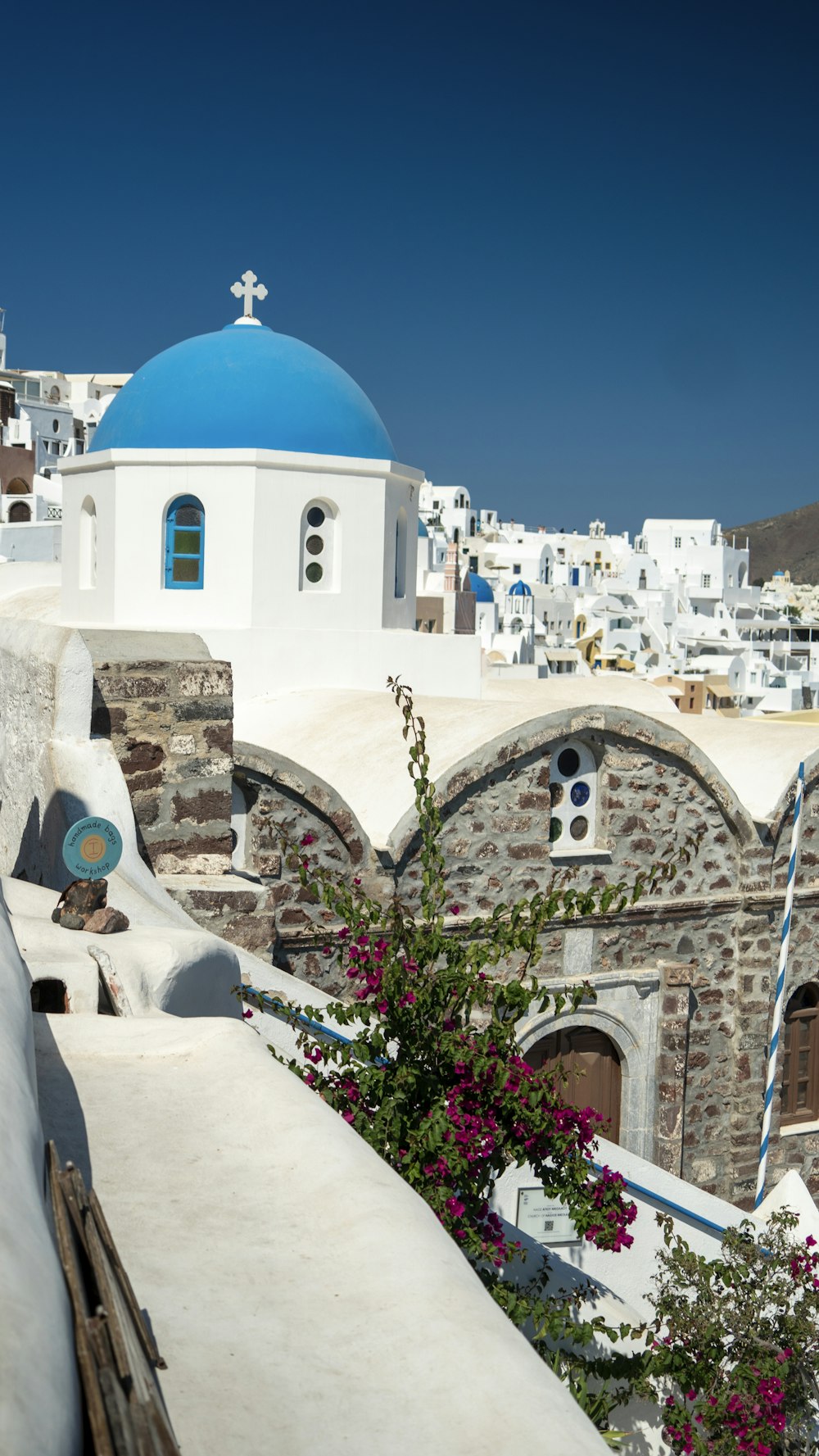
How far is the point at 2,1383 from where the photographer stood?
117cm

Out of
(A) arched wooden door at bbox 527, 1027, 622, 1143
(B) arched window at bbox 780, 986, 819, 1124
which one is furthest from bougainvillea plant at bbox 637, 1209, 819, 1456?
(B) arched window at bbox 780, 986, 819, 1124

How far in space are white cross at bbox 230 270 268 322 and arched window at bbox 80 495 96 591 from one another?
6.94ft

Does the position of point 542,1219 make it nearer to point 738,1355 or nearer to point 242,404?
point 738,1355

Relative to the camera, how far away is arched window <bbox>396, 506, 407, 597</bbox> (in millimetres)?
10664

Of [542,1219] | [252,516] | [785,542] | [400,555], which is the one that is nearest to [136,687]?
[542,1219]

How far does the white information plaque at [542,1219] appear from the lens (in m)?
4.78

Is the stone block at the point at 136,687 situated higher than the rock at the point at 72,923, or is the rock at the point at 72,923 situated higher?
the stone block at the point at 136,687

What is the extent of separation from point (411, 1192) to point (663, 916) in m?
6.10

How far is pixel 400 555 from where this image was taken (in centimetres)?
1070

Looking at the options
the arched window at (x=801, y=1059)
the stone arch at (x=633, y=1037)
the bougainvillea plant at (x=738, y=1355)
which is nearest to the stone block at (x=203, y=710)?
the bougainvillea plant at (x=738, y=1355)

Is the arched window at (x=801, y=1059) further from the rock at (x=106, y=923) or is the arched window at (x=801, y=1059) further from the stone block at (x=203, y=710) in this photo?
the rock at (x=106, y=923)

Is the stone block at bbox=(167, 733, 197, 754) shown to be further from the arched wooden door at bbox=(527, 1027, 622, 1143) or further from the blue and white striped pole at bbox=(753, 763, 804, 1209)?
Answer: the blue and white striped pole at bbox=(753, 763, 804, 1209)

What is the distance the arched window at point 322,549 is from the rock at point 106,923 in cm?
674

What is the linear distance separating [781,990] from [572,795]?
1.96 metres
